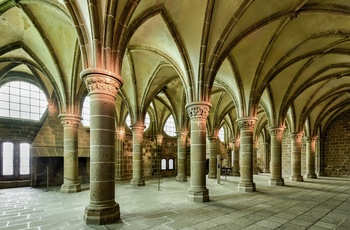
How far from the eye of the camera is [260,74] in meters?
8.52

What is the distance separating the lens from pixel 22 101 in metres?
10.5

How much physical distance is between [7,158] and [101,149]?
8.52 metres

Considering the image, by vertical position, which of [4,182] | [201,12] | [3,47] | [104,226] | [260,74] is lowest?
[4,182]

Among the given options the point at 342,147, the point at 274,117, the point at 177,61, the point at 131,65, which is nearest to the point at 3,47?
the point at 131,65

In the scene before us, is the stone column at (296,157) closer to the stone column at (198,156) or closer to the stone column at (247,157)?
the stone column at (247,157)

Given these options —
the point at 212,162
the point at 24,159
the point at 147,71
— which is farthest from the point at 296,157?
the point at 24,159

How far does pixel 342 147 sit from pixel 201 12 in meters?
17.4

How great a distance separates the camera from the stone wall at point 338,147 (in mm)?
16766

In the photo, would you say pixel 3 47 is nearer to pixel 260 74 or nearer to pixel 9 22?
pixel 9 22

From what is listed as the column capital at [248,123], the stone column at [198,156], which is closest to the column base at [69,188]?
the stone column at [198,156]

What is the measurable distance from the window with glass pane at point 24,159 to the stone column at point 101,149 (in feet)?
26.7

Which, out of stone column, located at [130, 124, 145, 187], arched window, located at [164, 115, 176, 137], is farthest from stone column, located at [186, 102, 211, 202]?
arched window, located at [164, 115, 176, 137]

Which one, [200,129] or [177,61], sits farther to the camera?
[177,61]

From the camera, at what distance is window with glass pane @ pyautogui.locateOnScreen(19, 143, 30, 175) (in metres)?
10.2
